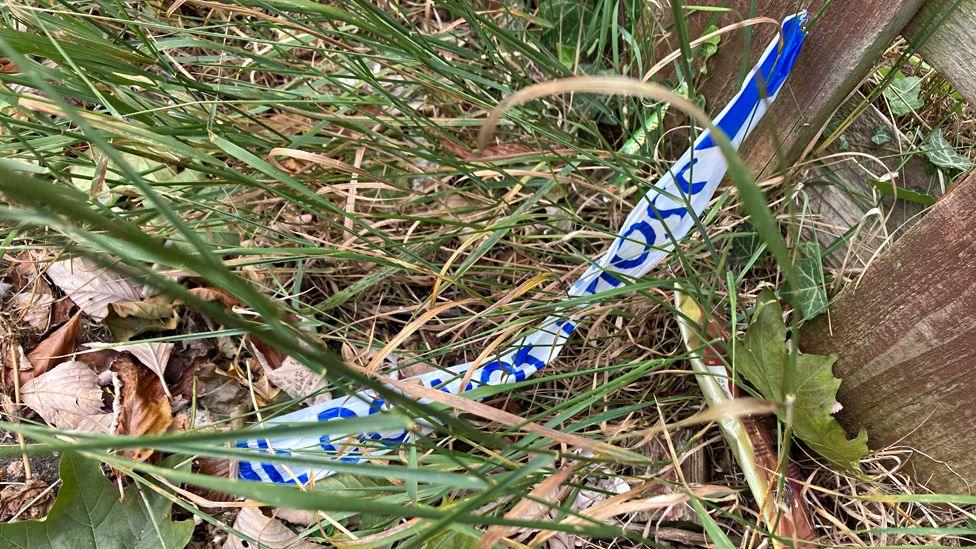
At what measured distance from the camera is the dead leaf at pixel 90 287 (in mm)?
1445

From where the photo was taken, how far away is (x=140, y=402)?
137 centimetres

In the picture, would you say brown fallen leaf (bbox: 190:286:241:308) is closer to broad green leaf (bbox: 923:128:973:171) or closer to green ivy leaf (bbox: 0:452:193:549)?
green ivy leaf (bbox: 0:452:193:549)

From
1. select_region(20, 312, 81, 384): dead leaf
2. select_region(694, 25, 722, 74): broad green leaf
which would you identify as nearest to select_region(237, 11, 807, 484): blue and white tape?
select_region(694, 25, 722, 74): broad green leaf

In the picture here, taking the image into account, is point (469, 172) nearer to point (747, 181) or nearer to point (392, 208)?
point (392, 208)

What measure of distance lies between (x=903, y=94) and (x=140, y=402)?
1.62 metres

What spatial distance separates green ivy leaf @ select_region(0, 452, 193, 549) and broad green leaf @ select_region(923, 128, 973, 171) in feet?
4.80

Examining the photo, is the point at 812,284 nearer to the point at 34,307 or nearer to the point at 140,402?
the point at 140,402

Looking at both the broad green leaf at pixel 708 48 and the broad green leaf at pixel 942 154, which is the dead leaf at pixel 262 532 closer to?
the broad green leaf at pixel 708 48

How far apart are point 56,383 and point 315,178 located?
651 mm

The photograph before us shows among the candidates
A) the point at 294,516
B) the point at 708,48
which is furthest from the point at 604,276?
the point at 294,516

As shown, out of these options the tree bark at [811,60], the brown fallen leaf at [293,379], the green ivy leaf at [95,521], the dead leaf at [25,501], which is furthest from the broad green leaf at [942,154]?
the dead leaf at [25,501]

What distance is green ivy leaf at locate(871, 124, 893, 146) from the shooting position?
129cm

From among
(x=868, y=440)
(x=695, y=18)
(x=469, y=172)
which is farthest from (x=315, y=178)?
(x=868, y=440)

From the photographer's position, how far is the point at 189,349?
4.75ft
